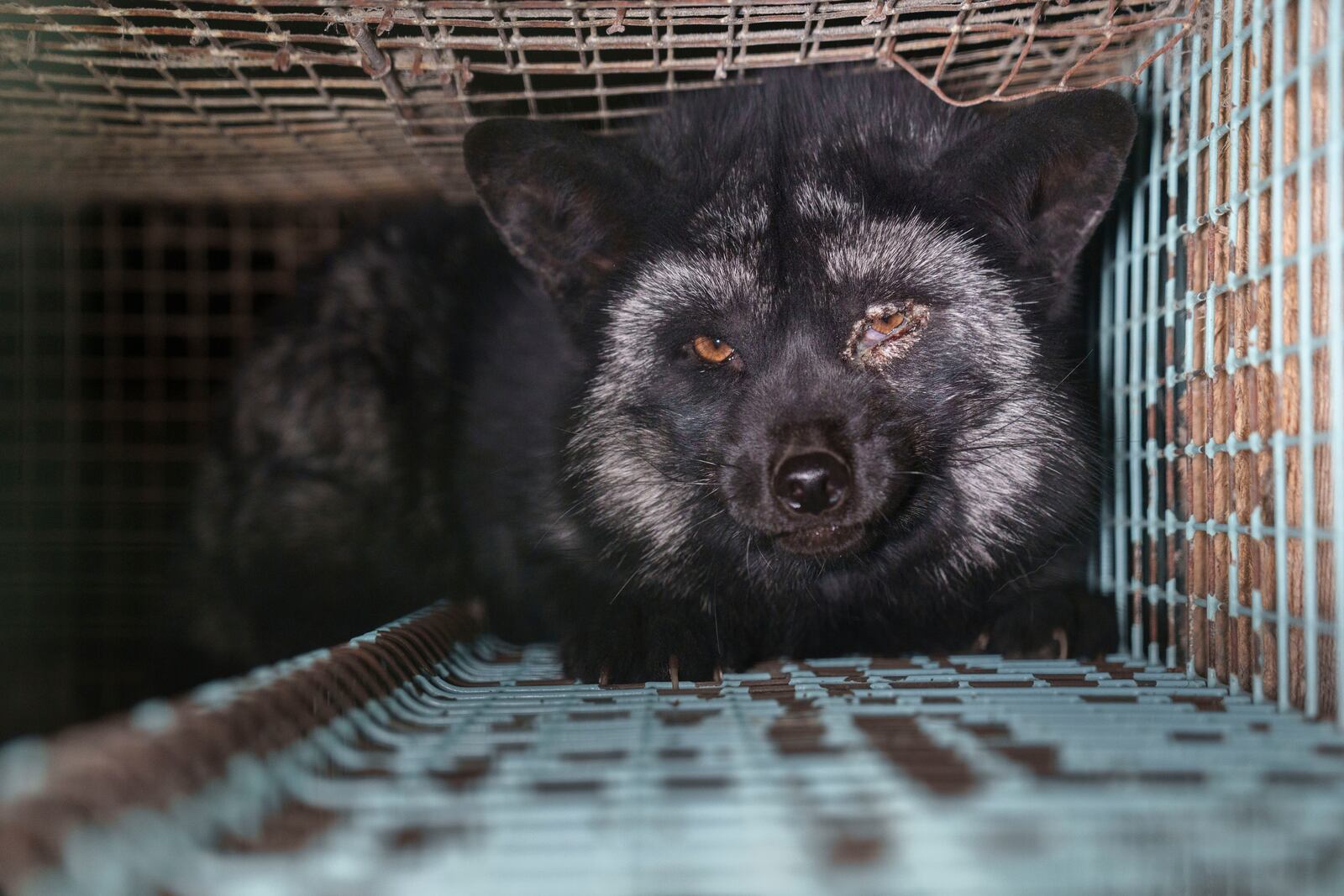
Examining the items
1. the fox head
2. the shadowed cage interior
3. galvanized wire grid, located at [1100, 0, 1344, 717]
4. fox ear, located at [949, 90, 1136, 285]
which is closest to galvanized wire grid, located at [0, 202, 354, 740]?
the shadowed cage interior

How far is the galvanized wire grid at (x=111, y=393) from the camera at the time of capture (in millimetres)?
3062

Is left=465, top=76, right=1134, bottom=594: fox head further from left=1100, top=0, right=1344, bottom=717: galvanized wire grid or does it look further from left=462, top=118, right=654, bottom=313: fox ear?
left=1100, top=0, right=1344, bottom=717: galvanized wire grid

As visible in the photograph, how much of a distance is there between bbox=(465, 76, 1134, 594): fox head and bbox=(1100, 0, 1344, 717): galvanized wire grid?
0.14 meters

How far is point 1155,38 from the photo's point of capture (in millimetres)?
2105

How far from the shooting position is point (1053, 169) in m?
2.06

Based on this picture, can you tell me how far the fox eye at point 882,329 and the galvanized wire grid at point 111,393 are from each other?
2040 mm

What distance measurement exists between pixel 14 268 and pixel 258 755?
2462 millimetres

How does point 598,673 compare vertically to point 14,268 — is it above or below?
below

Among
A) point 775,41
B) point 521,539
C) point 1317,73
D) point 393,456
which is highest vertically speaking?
point 775,41

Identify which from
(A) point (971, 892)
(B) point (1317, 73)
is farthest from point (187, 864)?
(B) point (1317, 73)

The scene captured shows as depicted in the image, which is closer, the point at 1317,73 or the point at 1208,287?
the point at 1317,73

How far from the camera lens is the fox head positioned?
77.5 inches

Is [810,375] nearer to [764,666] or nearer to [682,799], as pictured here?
[764,666]

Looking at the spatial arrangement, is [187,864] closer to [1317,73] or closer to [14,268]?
[1317,73]
